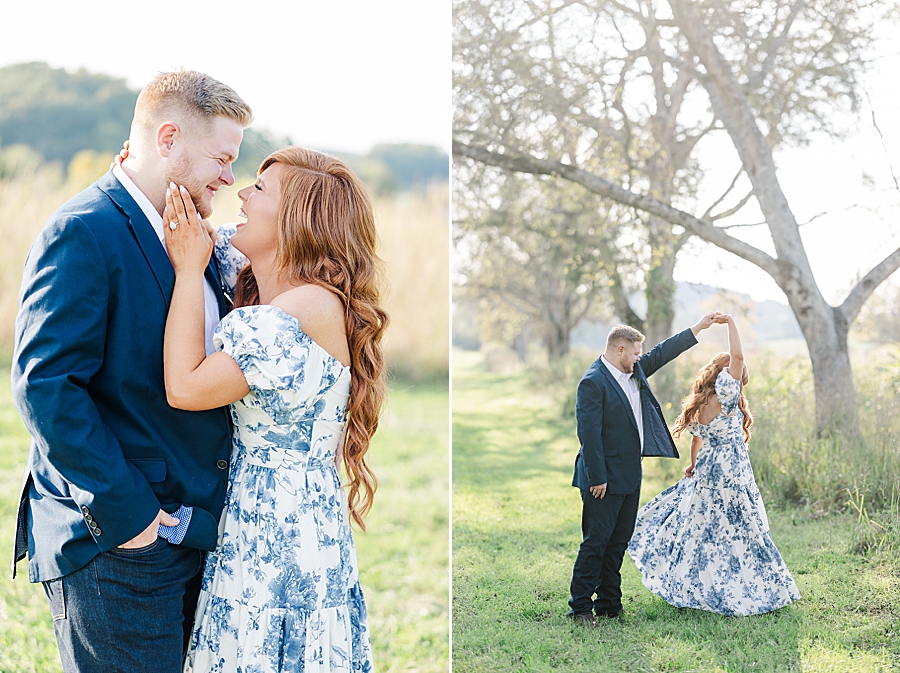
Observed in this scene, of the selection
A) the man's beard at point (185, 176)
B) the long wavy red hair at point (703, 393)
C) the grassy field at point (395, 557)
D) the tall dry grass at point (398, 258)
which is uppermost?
the tall dry grass at point (398, 258)

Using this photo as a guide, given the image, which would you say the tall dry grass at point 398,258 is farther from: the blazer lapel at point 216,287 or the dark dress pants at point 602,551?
the blazer lapel at point 216,287

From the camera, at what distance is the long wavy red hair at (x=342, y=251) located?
2.00m

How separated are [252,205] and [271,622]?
1.11 m

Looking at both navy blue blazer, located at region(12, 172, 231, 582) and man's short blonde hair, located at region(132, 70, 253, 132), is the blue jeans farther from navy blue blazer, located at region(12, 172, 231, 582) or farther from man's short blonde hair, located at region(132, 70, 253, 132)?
man's short blonde hair, located at region(132, 70, 253, 132)

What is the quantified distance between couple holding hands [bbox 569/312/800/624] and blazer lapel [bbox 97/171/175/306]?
5.61ft

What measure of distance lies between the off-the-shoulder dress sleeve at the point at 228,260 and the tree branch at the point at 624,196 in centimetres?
151

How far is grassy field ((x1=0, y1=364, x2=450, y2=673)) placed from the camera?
3389mm

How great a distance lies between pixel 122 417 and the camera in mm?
1784

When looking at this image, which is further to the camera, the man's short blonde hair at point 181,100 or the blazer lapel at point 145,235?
the man's short blonde hair at point 181,100

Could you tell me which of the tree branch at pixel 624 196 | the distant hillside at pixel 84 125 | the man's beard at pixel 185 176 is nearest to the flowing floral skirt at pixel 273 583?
the man's beard at pixel 185 176

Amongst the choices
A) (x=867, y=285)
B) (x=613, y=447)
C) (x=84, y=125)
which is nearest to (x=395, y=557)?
(x=613, y=447)

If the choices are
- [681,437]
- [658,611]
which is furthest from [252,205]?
[658,611]

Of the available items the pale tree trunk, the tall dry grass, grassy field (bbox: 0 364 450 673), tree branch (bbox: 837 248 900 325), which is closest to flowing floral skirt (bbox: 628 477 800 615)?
the pale tree trunk

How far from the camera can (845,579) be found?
2658mm
